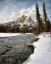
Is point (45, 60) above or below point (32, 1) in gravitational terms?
below

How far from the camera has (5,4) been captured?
5.78 m

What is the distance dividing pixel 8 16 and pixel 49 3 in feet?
6.33

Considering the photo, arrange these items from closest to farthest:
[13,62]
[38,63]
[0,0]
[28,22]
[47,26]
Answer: [38,63]
[0,0]
[13,62]
[47,26]
[28,22]

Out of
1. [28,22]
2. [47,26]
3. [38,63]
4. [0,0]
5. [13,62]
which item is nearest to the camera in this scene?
[38,63]

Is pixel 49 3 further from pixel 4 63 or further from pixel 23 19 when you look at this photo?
pixel 23 19

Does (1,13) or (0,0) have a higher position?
(0,0)

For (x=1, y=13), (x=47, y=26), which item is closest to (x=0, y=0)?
(x=1, y=13)

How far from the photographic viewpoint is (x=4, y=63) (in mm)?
5914

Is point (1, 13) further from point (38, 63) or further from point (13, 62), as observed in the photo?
point (38, 63)

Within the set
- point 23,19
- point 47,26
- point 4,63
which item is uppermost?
point 23,19

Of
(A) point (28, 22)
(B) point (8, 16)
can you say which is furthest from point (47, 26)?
(A) point (28, 22)

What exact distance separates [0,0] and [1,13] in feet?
2.30

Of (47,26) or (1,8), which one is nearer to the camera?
(1,8)

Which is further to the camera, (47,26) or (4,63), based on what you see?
(47,26)
